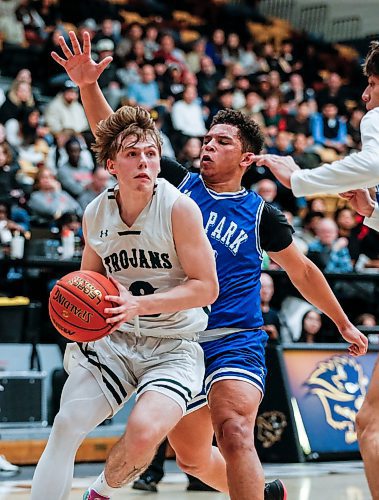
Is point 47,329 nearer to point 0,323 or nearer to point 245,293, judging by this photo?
point 0,323

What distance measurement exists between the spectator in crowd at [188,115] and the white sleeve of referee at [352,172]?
9995mm

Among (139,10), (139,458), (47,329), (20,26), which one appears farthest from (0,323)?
(139,10)

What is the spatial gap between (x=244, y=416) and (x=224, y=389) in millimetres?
160

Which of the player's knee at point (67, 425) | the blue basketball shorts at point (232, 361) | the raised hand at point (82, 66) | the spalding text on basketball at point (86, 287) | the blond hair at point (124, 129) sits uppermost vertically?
the raised hand at point (82, 66)

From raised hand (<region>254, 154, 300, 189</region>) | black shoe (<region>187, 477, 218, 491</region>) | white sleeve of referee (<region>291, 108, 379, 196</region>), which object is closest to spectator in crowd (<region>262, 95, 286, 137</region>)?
black shoe (<region>187, 477, 218, 491</region>)

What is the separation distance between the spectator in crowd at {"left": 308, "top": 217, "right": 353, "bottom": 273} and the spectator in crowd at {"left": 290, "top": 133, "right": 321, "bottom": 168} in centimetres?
298

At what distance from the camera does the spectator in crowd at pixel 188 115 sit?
14.3 meters

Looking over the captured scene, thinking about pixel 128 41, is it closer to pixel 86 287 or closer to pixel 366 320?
pixel 366 320

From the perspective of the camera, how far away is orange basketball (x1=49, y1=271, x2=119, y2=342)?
3660mm

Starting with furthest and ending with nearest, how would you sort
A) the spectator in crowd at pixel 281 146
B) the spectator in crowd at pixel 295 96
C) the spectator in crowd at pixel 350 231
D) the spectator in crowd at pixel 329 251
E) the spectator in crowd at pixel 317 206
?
1. the spectator in crowd at pixel 295 96
2. the spectator in crowd at pixel 281 146
3. the spectator in crowd at pixel 317 206
4. the spectator in crowd at pixel 350 231
5. the spectator in crowd at pixel 329 251

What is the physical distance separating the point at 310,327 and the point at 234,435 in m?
5.06

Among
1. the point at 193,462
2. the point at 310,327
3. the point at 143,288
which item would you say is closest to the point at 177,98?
the point at 310,327

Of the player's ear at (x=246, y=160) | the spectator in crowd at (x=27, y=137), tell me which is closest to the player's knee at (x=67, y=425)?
the player's ear at (x=246, y=160)

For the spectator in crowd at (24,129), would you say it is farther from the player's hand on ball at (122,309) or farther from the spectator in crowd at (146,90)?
the player's hand on ball at (122,309)
